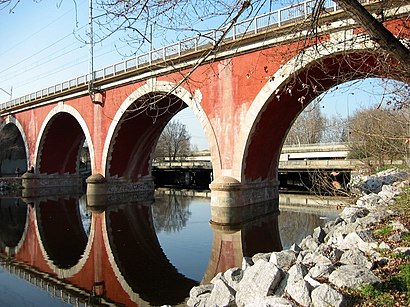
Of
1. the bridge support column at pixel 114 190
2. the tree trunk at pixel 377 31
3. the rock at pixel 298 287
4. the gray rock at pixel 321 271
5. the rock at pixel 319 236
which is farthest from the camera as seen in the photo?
the bridge support column at pixel 114 190

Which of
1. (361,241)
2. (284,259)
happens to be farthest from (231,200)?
(361,241)

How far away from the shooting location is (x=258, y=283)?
4238 mm

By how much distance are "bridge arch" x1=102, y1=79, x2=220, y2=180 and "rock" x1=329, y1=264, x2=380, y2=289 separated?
9.77m

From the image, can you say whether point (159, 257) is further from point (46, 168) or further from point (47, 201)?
point (46, 168)

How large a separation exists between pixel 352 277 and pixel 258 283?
0.99m

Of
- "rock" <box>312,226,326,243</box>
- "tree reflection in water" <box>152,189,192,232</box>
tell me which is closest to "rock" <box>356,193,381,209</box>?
"rock" <box>312,226,326,243</box>

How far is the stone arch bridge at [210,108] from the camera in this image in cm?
880

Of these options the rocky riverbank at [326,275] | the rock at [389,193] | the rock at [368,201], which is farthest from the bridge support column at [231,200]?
the rocky riverbank at [326,275]

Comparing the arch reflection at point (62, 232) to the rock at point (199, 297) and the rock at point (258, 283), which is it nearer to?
the rock at point (199, 297)

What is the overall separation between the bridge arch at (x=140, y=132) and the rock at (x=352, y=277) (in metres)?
9.77

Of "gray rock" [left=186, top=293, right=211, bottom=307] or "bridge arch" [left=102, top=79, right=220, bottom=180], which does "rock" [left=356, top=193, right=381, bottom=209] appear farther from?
Result: "bridge arch" [left=102, top=79, right=220, bottom=180]

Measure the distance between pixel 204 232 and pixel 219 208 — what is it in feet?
3.98

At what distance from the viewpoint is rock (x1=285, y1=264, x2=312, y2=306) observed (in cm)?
360

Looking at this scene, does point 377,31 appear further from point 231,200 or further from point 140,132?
point 140,132
